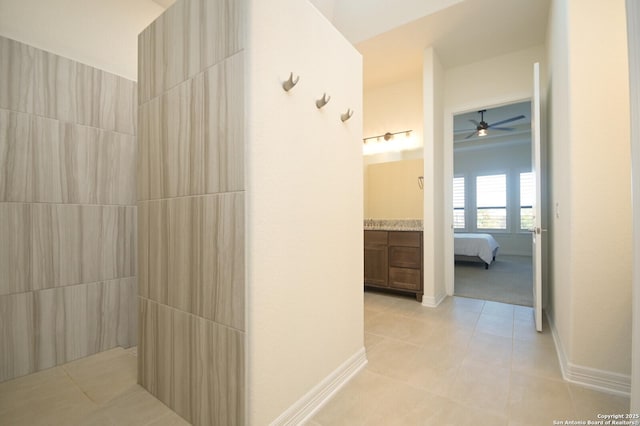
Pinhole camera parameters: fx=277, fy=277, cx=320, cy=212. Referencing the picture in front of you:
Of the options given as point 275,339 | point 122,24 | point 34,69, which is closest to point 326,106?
point 275,339

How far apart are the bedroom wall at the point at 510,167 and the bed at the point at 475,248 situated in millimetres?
1911

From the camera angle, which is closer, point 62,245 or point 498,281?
point 62,245

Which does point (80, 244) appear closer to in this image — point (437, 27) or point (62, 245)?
point (62, 245)

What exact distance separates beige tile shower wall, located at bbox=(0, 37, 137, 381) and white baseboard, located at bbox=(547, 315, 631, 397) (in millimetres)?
3148

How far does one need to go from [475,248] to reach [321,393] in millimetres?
4983

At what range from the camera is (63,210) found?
1.95 metres

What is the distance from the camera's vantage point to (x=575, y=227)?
1741 mm

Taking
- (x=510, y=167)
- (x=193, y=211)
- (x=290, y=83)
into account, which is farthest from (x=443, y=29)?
(x=510, y=167)

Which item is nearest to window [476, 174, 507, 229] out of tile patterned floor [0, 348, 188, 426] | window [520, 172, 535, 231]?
window [520, 172, 535, 231]

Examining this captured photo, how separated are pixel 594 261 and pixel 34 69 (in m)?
3.80

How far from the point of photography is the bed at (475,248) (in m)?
5.34

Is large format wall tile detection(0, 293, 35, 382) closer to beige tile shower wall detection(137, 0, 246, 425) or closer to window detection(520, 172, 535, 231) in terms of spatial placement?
beige tile shower wall detection(137, 0, 246, 425)

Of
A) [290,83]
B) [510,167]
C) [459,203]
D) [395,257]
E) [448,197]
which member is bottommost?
[395,257]

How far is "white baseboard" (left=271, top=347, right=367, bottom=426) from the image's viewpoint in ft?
4.35
